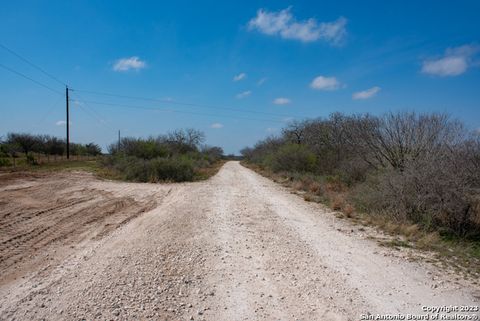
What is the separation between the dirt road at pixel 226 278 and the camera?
4.67 meters

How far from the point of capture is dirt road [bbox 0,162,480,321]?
467cm

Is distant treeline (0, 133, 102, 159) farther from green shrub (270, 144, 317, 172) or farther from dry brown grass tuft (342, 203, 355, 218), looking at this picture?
dry brown grass tuft (342, 203, 355, 218)

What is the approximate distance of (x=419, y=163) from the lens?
11.0 m

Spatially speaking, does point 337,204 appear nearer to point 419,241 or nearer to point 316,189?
point 419,241

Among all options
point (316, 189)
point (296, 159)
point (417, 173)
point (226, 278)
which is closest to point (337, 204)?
point (417, 173)

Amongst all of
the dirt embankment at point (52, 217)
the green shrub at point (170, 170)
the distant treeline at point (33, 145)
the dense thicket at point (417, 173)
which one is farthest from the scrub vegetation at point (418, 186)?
the distant treeline at point (33, 145)

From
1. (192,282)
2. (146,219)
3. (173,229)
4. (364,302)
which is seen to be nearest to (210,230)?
(173,229)

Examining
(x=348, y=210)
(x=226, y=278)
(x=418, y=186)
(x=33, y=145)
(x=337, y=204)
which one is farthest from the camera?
(x=33, y=145)

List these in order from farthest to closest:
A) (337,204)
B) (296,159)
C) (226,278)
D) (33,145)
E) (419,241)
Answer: (33,145) → (296,159) → (337,204) → (419,241) → (226,278)

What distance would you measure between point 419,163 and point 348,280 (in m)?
6.79

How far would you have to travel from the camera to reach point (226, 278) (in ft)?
18.9

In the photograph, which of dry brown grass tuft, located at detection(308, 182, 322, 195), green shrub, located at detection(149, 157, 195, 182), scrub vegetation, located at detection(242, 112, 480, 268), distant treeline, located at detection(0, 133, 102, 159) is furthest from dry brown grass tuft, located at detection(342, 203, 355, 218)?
distant treeline, located at detection(0, 133, 102, 159)

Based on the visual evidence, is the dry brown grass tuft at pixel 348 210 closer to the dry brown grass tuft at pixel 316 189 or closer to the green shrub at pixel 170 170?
the dry brown grass tuft at pixel 316 189

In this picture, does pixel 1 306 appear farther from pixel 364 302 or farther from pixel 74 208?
pixel 74 208
